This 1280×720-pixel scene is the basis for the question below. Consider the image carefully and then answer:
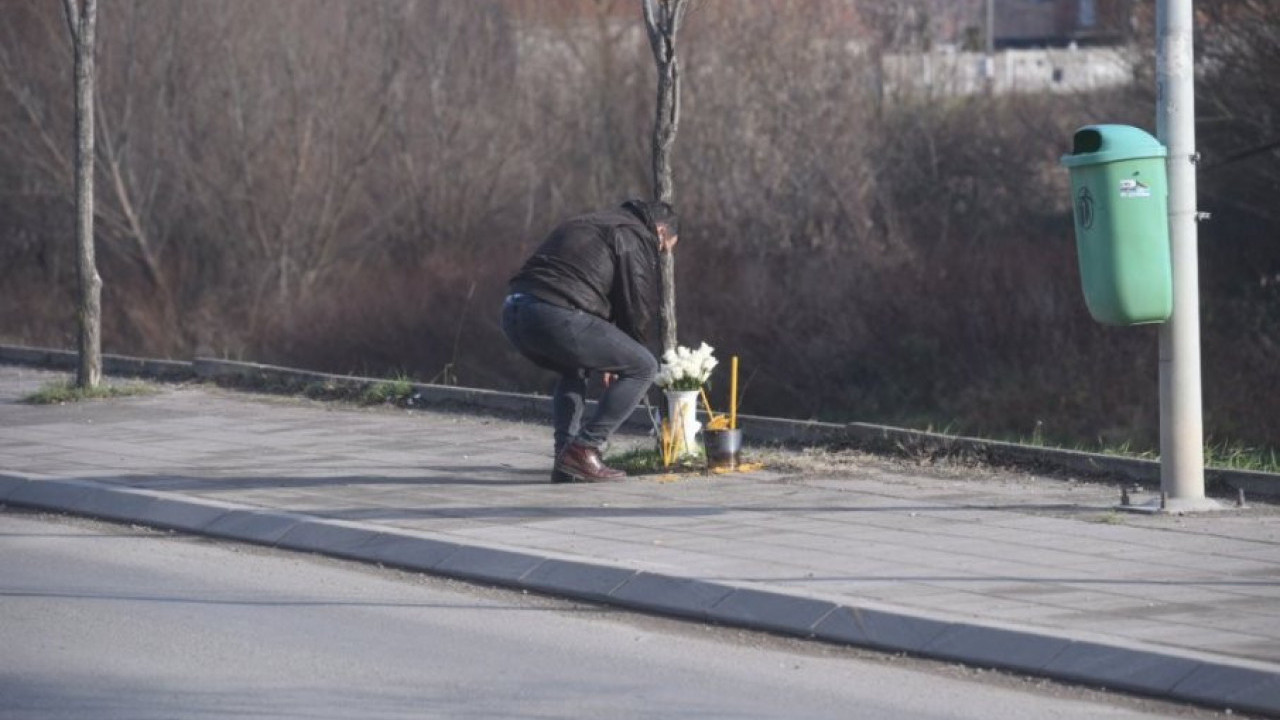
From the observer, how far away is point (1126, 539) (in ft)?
29.9

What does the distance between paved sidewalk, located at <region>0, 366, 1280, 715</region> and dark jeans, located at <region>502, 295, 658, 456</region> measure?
427 mm

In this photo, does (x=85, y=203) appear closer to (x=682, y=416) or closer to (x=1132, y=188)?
(x=682, y=416)

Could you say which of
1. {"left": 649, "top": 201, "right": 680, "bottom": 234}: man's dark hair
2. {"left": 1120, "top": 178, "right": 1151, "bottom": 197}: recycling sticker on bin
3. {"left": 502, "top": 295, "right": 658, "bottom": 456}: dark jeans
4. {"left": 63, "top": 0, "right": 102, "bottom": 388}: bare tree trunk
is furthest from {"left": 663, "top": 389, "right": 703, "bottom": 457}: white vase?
{"left": 63, "top": 0, "right": 102, "bottom": 388}: bare tree trunk

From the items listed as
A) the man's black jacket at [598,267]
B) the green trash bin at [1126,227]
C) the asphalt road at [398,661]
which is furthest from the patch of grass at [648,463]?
the green trash bin at [1126,227]

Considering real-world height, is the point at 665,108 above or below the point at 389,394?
above

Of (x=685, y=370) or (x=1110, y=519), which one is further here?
(x=685, y=370)

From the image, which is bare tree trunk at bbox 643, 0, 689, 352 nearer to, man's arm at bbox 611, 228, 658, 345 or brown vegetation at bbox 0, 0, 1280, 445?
man's arm at bbox 611, 228, 658, 345

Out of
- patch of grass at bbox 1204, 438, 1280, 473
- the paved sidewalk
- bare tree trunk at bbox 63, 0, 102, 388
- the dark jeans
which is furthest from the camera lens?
bare tree trunk at bbox 63, 0, 102, 388

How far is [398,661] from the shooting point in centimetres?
736

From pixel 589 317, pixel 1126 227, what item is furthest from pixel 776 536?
pixel 1126 227

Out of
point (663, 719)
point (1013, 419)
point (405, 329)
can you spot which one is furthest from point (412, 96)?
point (663, 719)

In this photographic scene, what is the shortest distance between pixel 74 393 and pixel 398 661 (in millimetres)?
9249

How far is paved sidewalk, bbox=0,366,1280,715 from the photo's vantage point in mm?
7320

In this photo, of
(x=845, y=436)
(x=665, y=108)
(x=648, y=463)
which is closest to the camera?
(x=648, y=463)
